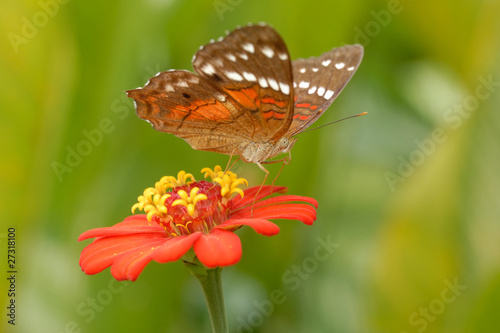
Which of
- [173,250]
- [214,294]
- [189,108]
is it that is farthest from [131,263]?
[189,108]

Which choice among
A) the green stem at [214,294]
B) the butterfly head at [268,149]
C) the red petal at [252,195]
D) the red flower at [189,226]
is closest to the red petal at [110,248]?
the red flower at [189,226]

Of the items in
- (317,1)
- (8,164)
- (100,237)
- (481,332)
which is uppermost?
(317,1)

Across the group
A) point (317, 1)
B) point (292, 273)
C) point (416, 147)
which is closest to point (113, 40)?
point (317, 1)

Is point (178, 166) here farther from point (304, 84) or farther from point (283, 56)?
point (283, 56)

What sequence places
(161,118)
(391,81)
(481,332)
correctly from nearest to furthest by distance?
(481,332)
(161,118)
(391,81)

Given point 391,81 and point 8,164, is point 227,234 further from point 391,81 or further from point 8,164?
point 391,81

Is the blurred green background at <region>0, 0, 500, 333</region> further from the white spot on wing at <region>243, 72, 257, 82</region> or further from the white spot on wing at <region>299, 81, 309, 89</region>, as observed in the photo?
the white spot on wing at <region>243, 72, 257, 82</region>
